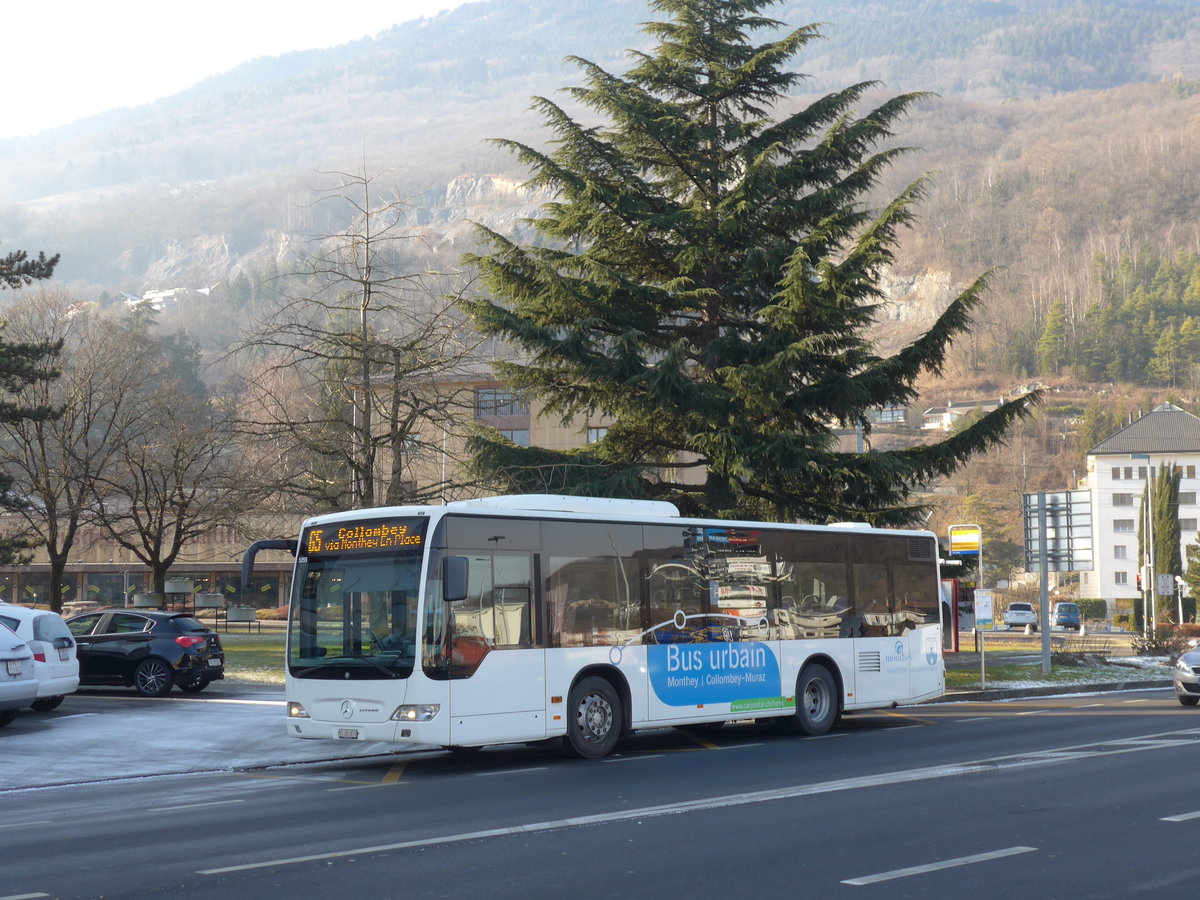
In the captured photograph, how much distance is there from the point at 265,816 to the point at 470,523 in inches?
Answer: 180

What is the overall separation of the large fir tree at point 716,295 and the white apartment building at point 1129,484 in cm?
9252

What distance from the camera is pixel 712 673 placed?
17.1 m

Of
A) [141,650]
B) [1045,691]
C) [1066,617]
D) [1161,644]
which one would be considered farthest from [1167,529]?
A: [141,650]

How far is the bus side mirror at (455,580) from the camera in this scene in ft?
45.1

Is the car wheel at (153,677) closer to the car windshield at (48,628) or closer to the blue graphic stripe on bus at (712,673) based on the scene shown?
the car windshield at (48,628)

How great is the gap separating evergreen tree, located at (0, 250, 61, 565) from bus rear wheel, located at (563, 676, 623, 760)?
1895 centimetres

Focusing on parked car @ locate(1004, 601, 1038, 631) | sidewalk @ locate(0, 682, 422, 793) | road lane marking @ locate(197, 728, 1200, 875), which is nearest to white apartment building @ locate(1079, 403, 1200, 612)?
parked car @ locate(1004, 601, 1038, 631)

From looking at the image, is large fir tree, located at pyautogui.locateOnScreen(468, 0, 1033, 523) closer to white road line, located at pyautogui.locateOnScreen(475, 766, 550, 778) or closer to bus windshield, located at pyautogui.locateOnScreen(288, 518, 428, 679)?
bus windshield, located at pyautogui.locateOnScreen(288, 518, 428, 679)

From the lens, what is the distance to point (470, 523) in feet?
48.4

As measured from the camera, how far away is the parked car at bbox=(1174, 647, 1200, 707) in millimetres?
22234

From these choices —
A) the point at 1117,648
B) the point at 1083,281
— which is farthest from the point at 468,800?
the point at 1083,281

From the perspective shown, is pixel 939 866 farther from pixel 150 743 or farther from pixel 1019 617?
pixel 1019 617

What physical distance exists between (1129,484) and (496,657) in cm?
11335

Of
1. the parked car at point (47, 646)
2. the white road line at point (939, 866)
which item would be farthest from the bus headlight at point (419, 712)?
the parked car at point (47, 646)
